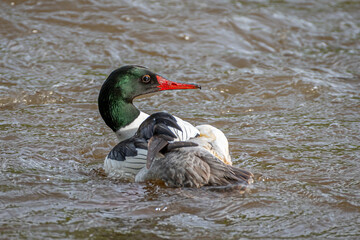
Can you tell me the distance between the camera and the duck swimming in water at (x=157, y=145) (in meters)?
4.45

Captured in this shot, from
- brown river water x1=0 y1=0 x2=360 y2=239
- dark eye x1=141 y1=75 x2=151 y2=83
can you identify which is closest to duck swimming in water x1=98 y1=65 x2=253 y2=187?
dark eye x1=141 y1=75 x2=151 y2=83

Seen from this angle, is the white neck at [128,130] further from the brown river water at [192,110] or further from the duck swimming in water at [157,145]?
the brown river water at [192,110]

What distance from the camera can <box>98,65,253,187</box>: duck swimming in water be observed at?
4.45 meters

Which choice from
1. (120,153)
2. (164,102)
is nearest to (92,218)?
(120,153)

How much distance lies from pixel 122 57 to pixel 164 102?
1.60 m

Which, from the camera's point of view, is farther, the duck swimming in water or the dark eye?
the dark eye

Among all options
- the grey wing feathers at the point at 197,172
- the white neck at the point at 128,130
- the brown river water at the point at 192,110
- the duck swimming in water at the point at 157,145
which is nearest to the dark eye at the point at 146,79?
the duck swimming in water at the point at 157,145

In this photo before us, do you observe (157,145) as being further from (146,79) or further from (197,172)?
(146,79)

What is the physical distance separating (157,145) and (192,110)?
8.07 feet

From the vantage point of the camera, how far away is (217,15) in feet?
32.2

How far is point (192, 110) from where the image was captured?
6906mm

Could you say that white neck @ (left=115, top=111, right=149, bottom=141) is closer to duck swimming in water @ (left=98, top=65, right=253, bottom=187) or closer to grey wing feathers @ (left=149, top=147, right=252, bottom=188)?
duck swimming in water @ (left=98, top=65, right=253, bottom=187)

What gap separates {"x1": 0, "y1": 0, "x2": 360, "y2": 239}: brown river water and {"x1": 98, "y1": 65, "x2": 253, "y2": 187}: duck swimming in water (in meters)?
0.14

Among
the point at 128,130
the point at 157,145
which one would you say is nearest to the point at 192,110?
the point at 128,130
